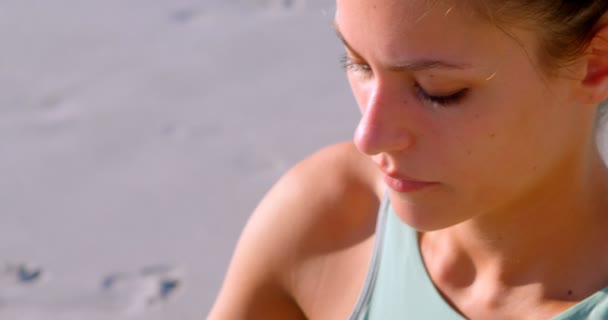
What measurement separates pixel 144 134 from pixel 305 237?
3.37 feet

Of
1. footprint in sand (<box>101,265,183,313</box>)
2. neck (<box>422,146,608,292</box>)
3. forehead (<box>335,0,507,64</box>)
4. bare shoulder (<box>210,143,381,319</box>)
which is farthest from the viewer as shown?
footprint in sand (<box>101,265,183,313</box>)

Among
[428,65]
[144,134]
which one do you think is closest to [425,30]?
[428,65]

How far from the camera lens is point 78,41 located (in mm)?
2635

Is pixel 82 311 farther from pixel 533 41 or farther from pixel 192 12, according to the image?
pixel 533 41

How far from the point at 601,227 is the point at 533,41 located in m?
0.23

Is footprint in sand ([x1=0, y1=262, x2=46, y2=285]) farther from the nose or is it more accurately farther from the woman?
the nose

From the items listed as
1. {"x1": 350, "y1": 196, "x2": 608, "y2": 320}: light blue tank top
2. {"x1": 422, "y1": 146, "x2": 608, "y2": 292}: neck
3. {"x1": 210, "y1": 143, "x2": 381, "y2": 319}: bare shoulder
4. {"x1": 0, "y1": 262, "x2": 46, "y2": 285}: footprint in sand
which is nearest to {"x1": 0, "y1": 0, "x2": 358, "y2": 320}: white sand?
{"x1": 0, "y1": 262, "x2": 46, "y2": 285}: footprint in sand

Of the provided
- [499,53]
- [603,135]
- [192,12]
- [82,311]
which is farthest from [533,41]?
[192,12]

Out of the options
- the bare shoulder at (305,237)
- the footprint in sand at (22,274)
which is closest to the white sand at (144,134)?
the footprint in sand at (22,274)

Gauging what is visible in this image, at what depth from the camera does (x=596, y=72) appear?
1052 millimetres

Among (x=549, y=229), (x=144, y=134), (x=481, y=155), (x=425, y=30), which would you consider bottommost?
(x=549, y=229)

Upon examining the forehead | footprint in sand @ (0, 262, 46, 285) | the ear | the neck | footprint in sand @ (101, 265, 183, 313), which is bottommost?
the neck

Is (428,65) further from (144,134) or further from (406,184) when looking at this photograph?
(144,134)

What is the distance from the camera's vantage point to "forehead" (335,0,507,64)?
0.96 meters
